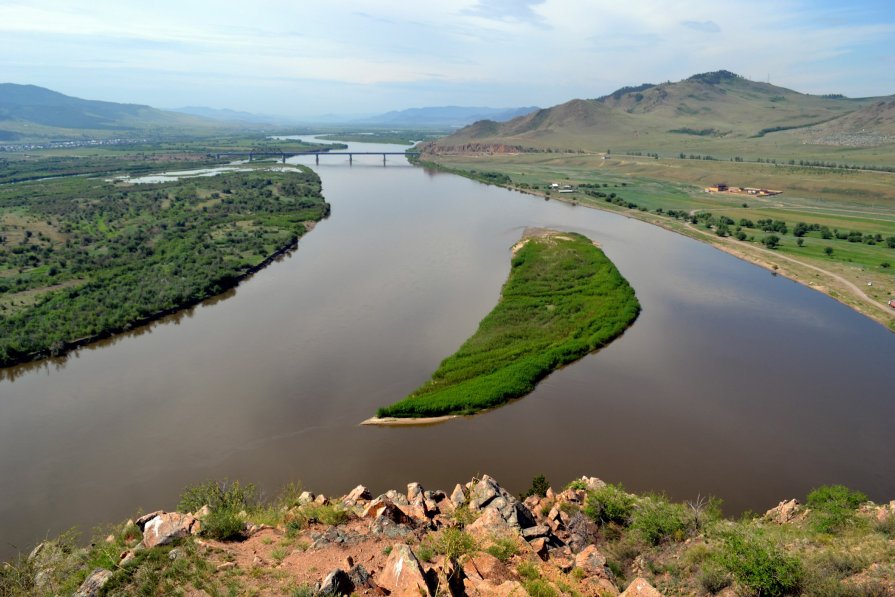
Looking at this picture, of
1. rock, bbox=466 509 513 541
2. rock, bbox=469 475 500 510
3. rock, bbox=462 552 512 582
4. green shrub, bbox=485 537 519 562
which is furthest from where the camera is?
rock, bbox=469 475 500 510

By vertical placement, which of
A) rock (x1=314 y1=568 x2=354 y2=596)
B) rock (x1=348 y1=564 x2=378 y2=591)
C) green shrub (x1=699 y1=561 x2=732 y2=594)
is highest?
rock (x1=314 y1=568 x2=354 y2=596)

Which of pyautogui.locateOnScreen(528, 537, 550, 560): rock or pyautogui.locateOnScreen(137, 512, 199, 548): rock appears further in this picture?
pyautogui.locateOnScreen(528, 537, 550, 560): rock

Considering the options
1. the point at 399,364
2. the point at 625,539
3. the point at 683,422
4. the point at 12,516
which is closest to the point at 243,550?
the point at 625,539

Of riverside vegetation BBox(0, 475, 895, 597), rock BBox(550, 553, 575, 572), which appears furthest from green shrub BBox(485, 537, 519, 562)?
rock BBox(550, 553, 575, 572)

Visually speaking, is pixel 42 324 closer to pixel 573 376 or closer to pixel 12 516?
pixel 12 516

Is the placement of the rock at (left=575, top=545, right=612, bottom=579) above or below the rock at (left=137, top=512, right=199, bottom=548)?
below

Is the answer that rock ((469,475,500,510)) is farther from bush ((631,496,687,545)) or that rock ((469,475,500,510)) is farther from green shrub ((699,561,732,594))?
green shrub ((699,561,732,594))
